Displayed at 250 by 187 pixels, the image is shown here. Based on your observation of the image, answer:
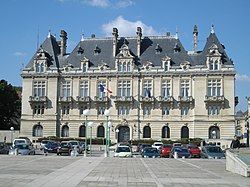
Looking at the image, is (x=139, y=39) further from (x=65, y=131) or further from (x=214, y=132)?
(x=65, y=131)

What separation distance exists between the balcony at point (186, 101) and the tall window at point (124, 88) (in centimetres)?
990

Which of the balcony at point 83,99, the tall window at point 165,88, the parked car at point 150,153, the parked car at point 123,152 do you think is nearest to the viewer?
the parked car at point 123,152

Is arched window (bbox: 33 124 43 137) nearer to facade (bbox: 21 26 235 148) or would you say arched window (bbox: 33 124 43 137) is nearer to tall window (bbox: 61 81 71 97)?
facade (bbox: 21 26 235 148)

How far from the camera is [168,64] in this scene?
81.2 metres

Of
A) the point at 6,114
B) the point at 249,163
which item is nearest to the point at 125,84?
the point at 6,114

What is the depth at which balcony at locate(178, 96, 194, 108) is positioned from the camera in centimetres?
7959

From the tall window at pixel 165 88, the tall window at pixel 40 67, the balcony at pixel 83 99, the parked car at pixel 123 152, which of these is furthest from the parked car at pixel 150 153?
the tall window at pixel 40 67

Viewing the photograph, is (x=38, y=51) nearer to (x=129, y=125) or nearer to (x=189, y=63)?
(x=129, y=125)

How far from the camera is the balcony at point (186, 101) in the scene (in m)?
79.6

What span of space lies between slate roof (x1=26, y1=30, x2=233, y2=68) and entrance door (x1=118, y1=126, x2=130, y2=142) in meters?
12.4

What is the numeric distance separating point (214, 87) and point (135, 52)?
672 inches

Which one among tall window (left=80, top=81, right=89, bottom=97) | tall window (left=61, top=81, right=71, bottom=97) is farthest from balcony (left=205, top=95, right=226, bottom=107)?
tall window (left=61, top=81, right=71, bottom=97)

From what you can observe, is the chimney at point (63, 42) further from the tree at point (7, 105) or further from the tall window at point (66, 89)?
the tree at point (7, 105)

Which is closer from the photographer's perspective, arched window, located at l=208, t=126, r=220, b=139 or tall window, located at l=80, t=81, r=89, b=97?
arched window, located at l=208, t=126, r=220, b=139
